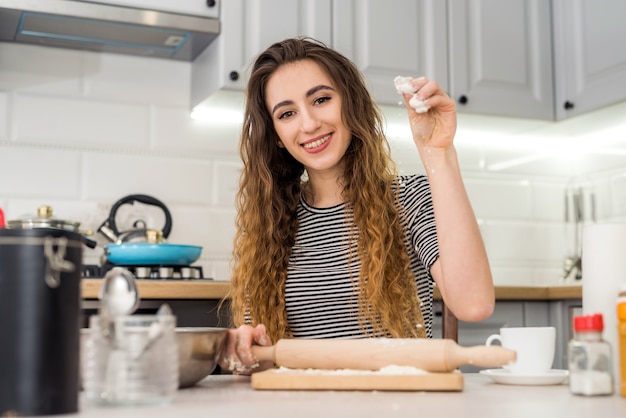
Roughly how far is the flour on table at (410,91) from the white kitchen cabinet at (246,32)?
1.42m

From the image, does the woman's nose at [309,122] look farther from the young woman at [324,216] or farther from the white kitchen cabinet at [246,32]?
the white kitchen cabinet at [246,32]

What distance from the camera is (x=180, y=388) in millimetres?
1031

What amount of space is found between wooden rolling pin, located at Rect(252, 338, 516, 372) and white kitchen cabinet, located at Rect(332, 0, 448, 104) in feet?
6.18

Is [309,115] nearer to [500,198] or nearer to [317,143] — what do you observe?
[317,143]

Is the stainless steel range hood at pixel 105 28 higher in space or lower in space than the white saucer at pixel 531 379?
higher

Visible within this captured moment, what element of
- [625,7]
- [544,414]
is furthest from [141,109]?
[544,414]

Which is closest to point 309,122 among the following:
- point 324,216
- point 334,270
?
point 324,216

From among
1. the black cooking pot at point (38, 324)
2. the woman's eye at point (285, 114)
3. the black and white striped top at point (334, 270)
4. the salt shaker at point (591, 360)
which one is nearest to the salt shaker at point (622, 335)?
the salt shaker at point (591, 360)

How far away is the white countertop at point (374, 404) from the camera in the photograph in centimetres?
76

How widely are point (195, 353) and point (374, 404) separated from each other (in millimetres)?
295

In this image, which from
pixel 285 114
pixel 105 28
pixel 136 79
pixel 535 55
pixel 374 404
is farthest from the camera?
pixel 535 55

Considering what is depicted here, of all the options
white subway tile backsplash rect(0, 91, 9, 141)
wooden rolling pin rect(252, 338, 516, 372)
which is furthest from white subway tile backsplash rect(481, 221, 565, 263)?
wooden rolling pin rect(252, 338, 516, 372)

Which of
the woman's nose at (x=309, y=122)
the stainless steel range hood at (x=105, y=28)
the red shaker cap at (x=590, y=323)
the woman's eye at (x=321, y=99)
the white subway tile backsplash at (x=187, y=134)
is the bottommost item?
the red shaker cap at (x=590, y=323)

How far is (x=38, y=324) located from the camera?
72 centimetres
